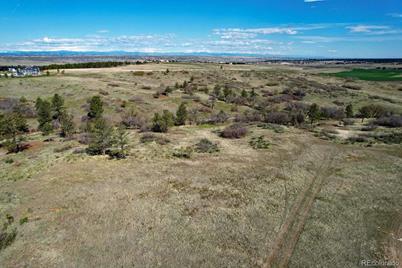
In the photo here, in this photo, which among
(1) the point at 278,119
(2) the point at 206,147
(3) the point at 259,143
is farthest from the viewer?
(1) the point at 278,119

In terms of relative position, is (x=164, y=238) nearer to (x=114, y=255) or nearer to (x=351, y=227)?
(x=114, y=255)

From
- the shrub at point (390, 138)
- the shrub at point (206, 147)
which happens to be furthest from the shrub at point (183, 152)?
the shrub at point (390, 138)

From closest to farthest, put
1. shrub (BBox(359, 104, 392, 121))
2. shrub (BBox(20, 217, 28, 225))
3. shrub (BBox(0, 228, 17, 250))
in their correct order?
shrub (BBox(0, 228, 17, 250)) → shrub (BBox(20, 217, 28, 225)) → shrub (BBox(359, 104, 392, 121))

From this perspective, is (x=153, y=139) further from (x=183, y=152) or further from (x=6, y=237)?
(x=6, y=237)

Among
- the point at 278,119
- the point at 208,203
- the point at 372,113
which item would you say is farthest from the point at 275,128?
the point at 208,203

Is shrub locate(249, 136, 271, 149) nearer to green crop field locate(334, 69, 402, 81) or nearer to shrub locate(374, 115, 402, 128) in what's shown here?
shrub locate(374, 115, 402, 128)

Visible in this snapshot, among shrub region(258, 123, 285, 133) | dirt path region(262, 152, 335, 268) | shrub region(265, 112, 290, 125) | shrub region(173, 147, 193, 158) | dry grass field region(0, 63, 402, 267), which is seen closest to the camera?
dirt path region(262, 152, 335, 268)

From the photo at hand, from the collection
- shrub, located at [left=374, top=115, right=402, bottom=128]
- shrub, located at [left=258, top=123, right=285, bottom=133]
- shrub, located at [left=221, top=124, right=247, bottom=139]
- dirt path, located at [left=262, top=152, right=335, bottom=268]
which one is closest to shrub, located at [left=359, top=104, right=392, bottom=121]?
shrub, located at [left=374, top=115, right=402, bottom=128]
